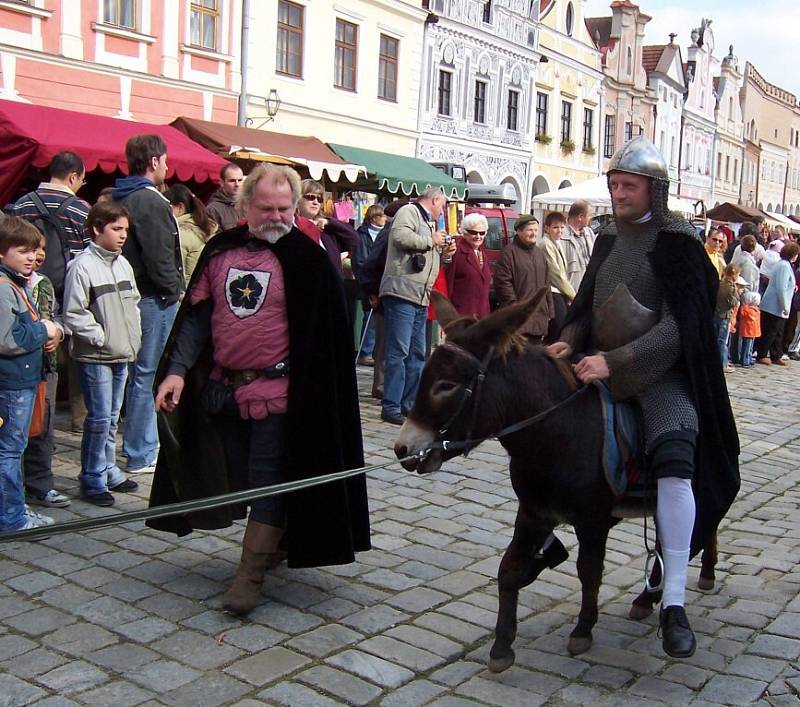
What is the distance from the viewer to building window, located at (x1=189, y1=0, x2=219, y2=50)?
19688mm

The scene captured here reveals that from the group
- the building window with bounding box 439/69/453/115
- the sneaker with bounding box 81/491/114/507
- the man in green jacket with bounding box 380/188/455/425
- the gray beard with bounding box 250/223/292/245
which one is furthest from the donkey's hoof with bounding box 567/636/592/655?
the building window with bounding box 439/69/453/115

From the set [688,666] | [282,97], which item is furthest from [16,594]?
[282,97]

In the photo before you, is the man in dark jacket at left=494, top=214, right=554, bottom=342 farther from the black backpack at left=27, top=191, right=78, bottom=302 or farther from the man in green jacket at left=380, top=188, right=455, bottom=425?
the black backpack at left=27, top=191, right=78, bottom=302

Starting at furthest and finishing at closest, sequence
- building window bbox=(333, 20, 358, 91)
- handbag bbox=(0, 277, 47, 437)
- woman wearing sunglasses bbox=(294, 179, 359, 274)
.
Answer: building window bbox=(333, 20, 358, 91), woman wearing sunglasses bbox=(294, 179, 359, 274), handbag bbox=(0, 277, 47, 437)

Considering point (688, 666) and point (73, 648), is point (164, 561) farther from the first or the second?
point (688, 666)

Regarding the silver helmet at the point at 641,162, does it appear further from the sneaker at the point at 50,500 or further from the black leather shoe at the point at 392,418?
the black leather shoe at the point at 392,418

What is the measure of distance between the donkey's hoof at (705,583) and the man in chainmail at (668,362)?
1000 mm

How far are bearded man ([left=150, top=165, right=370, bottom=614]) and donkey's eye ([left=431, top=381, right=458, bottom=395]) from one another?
3.44 ft

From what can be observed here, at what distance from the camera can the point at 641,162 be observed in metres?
4.07

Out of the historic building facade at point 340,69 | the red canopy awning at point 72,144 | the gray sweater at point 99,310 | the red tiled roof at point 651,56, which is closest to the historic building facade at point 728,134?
the red tiled roof at point 651,56

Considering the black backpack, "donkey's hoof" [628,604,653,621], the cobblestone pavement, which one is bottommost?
the cobblestone pavement

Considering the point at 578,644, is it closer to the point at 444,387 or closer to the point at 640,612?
the point at 640,612

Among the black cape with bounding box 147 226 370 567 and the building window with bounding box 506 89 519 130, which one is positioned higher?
the building window with bounding box 506 89 519 130

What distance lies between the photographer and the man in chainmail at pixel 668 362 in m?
3.96
